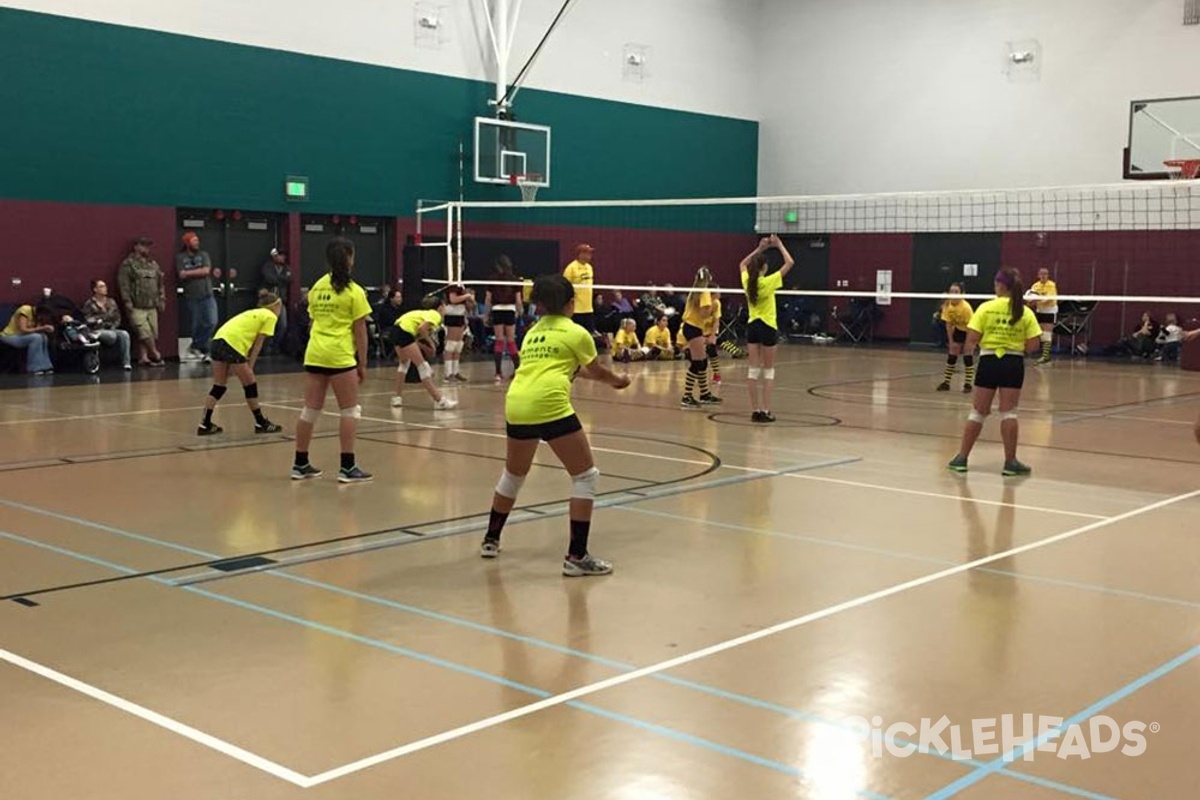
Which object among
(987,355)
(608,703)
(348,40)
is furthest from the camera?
(348,40)

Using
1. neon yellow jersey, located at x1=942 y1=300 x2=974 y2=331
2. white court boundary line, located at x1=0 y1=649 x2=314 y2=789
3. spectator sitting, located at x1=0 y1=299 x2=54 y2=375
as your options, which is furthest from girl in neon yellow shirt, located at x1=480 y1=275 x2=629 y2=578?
spectator sitting, located at x1=0 y1=299 x2=54 y2=375

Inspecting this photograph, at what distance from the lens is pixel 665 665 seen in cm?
536

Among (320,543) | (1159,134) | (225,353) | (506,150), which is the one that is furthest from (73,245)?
(1159,134)

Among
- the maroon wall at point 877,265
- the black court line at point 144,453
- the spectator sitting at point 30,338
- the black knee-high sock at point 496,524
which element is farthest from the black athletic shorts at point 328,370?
the maroon wall at point 877,265

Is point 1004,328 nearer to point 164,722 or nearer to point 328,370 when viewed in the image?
point 328,370

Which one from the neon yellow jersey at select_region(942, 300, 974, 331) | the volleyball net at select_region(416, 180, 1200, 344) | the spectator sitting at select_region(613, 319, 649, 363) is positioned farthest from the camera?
the volleyball net at select_region(416, 180, 1200, 344)

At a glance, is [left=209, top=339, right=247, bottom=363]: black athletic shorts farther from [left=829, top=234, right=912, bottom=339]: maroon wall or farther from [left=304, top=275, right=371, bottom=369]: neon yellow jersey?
[left=829, top=234, right=912, bottom=339]: maroon wall

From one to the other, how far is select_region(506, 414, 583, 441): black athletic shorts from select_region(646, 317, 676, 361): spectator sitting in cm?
1637

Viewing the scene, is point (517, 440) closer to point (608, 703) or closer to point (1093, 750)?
point (608, 703)

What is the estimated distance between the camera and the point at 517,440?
6895 millimetres

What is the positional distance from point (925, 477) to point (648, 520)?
3.05 m

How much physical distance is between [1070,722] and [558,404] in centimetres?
317

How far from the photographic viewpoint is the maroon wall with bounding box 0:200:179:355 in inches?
754

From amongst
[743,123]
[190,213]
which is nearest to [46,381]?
[190,213]
